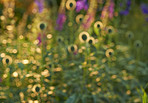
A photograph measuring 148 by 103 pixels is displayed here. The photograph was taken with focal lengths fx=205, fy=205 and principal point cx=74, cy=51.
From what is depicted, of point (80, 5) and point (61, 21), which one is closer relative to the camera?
point (80, 5)

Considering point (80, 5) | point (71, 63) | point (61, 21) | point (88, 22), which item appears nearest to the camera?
point (71, 63)

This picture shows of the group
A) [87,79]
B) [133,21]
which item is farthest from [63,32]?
[133,21]

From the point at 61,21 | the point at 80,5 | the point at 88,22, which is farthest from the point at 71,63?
the point at 61,21

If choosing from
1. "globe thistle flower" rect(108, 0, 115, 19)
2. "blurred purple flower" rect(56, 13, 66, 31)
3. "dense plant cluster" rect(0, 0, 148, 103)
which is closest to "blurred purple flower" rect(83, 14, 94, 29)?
"dense plant cluster" rect(0, 0, 148, 103)

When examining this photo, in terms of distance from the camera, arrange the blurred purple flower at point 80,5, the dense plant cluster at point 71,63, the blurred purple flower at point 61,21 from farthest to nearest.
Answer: the blurred purple flower at point 61,21 → the blurred purple flower at point 80,5 → the dense plant cluster at point 71,63

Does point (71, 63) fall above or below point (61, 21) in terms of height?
below

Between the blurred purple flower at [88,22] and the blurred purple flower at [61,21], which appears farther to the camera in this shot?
the blurred purple flower at [61,21]

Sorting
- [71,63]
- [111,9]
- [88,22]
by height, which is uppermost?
[111,9]

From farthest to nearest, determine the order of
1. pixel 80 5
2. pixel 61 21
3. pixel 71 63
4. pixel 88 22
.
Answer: pixel 61 21
pixel 80 5
pixel 88 22
pixel 71 63

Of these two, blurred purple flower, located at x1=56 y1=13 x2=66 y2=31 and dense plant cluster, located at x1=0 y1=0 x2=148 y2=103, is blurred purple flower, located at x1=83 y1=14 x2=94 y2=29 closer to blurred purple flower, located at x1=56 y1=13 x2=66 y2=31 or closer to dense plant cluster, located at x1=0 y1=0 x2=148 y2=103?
dense plant cluster, located at x1=0 y1=0 x2=148 y2=103

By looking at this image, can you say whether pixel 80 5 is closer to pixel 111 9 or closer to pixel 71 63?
pixel 111 9

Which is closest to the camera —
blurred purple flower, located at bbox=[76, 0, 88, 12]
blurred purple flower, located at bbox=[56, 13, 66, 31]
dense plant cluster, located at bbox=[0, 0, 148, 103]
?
dense plant cluster, located at bbox=[0, 0, 148, 103]

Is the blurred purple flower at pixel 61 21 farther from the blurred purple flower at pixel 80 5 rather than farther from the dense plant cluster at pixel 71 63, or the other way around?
the blurred purple flower at pixel 80 5

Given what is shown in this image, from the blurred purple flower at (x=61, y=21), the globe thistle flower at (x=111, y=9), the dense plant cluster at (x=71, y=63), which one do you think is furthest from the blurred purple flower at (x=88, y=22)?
the blurred purple flower at (x=61, y=21)
